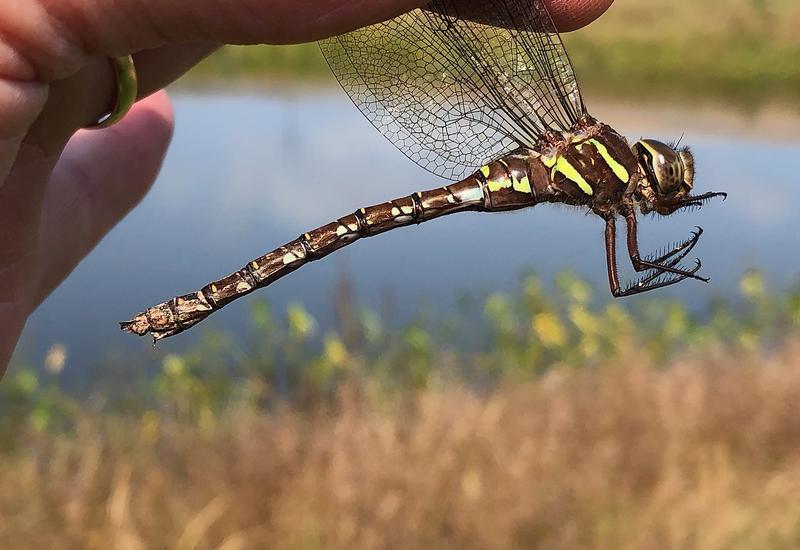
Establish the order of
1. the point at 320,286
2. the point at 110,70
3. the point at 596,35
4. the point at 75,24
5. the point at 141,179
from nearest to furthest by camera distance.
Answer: the point at 75,24
the point at 110,70
the point at 141,179
the point at 320,286
the point at 596,35

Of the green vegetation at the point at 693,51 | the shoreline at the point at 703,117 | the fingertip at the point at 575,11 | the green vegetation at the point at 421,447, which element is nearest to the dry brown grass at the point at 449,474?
the green vegetation at the point at 421,447

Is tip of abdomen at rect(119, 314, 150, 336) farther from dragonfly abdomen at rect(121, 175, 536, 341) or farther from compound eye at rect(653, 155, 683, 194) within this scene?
compound eye at rect(653, 155, 683, 194)

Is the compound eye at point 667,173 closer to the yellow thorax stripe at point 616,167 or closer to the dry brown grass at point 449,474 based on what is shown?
the yellow thorax stripe at point 616,167

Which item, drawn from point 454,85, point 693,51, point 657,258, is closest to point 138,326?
point 454,85

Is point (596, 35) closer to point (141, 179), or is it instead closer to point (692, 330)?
point (692, 330)

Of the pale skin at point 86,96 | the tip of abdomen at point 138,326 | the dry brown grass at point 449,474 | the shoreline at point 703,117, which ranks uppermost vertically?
the shoreline at point 703,117

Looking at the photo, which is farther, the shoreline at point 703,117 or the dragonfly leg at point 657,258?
the shoreline at point 703,117

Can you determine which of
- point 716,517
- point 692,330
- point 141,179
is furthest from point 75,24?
point 692,330
